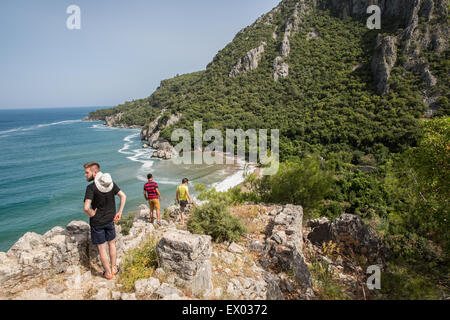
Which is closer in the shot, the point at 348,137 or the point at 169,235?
the point at 169,235

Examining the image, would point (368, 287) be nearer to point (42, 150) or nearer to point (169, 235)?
point (169, 235)

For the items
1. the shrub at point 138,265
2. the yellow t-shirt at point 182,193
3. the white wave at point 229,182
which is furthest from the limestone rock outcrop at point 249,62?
the shrub at point 138,265

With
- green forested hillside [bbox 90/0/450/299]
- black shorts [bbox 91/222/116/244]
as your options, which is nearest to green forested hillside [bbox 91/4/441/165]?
green forested hillside [bbox 90/0/450/299]

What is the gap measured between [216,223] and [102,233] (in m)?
3.00

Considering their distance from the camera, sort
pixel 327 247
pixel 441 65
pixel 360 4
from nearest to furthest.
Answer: pixel 327 247
pixel 441 65
pixel 360 4

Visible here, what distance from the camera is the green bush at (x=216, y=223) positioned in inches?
232

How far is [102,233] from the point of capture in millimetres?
3873

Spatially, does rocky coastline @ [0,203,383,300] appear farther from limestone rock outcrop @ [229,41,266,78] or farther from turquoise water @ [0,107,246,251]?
limestone rock outcrop @ [229,41,266,78]

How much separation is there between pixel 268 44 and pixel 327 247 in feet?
249

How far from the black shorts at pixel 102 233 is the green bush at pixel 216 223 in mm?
2452

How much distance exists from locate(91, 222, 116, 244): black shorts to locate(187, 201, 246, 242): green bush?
2452 millimetres

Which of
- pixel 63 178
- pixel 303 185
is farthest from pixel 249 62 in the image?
pixel 303 185

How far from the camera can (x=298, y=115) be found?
49531 mm

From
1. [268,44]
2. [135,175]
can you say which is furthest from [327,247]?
[268,44]
